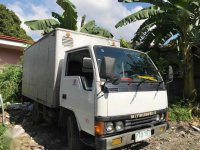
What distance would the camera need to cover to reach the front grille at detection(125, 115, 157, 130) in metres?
5.08

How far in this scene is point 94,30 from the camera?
42.2 feet

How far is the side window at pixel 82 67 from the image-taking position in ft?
17.8

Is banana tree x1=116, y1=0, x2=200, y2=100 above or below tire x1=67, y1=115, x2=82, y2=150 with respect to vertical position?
above

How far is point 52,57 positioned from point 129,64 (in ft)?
6.75

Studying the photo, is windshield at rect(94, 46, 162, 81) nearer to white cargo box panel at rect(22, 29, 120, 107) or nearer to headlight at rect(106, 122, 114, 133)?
headlight at rect(106, 122, 114, 133)

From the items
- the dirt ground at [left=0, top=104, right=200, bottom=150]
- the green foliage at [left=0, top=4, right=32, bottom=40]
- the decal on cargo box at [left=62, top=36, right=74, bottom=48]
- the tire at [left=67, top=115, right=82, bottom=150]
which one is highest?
the green foliage at [left=0, top=4, right=32, bottom=40]

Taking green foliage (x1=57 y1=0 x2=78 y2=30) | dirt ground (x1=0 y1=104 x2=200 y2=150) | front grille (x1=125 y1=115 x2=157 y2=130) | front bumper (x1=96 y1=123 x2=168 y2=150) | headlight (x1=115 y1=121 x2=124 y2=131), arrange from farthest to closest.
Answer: green foliage (x1=57 y1=0 x2=78 y2=30)
dirt ground (x1=0 y1=104 x2=200 y2=150)
front grille (x1=125 y1=115 x2=157 y2=130)
headlight (x1=115 y1=121 x2=124 y2=131)
front bumper (x1=96 y1=123 x2=168 y2=150)

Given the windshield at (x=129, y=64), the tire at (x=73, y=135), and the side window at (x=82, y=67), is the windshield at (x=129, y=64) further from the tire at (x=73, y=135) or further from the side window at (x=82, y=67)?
the tire at (x=73, y=135)

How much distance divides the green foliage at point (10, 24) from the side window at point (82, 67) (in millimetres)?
26419

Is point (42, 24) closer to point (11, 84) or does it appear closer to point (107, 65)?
point (11, 84)

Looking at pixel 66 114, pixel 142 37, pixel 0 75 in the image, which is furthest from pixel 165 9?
pixel 0 75

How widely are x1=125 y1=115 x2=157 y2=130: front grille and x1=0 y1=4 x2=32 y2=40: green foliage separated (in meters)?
27.8

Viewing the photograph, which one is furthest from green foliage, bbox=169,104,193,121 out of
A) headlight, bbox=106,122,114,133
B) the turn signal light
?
the turn signal light

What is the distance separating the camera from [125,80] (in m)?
5.15
